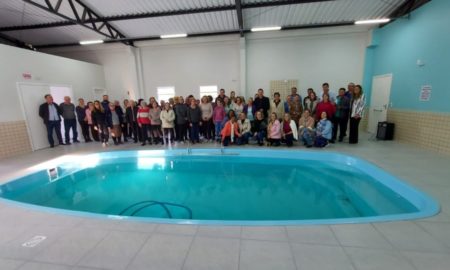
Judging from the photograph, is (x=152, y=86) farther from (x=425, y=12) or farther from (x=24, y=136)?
(x=425, y=12)

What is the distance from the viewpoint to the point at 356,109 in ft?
15.8

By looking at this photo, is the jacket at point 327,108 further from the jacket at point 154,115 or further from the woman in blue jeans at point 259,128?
the jacket at point 154,115

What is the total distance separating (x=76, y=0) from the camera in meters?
4.95

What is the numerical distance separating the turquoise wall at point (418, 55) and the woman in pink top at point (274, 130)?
3078mm

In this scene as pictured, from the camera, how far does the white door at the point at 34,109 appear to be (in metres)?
5.26

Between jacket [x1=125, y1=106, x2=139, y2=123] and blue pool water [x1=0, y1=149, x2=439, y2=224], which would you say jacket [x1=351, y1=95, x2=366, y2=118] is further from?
jacket [x1=125, y1=106, x2=139, y2=123]

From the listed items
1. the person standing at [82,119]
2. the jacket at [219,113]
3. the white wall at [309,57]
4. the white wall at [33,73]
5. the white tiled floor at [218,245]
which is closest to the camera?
the white tiled floor at [218,245]

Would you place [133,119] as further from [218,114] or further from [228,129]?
[228,129]

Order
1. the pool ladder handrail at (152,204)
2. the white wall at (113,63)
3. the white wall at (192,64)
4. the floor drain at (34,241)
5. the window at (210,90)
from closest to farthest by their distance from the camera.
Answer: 1. the floor drain at (34,241)
2. the pool ladder handrail at (152,204)
3. the white wall at (192,64)
4. the window at (210,90)
5. the white wall at (113,63)

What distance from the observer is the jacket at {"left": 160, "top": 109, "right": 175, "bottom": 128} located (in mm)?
5379

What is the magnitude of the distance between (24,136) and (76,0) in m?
3.56

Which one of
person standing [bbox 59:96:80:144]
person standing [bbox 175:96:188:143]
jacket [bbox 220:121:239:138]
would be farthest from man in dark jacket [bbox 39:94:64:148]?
jacket [bbox 220:121:239:138]

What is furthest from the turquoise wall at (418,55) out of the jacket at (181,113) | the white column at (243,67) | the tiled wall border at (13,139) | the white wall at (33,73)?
the tiled wall border at (13,139)

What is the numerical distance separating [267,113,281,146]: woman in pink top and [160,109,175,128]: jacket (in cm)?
246
